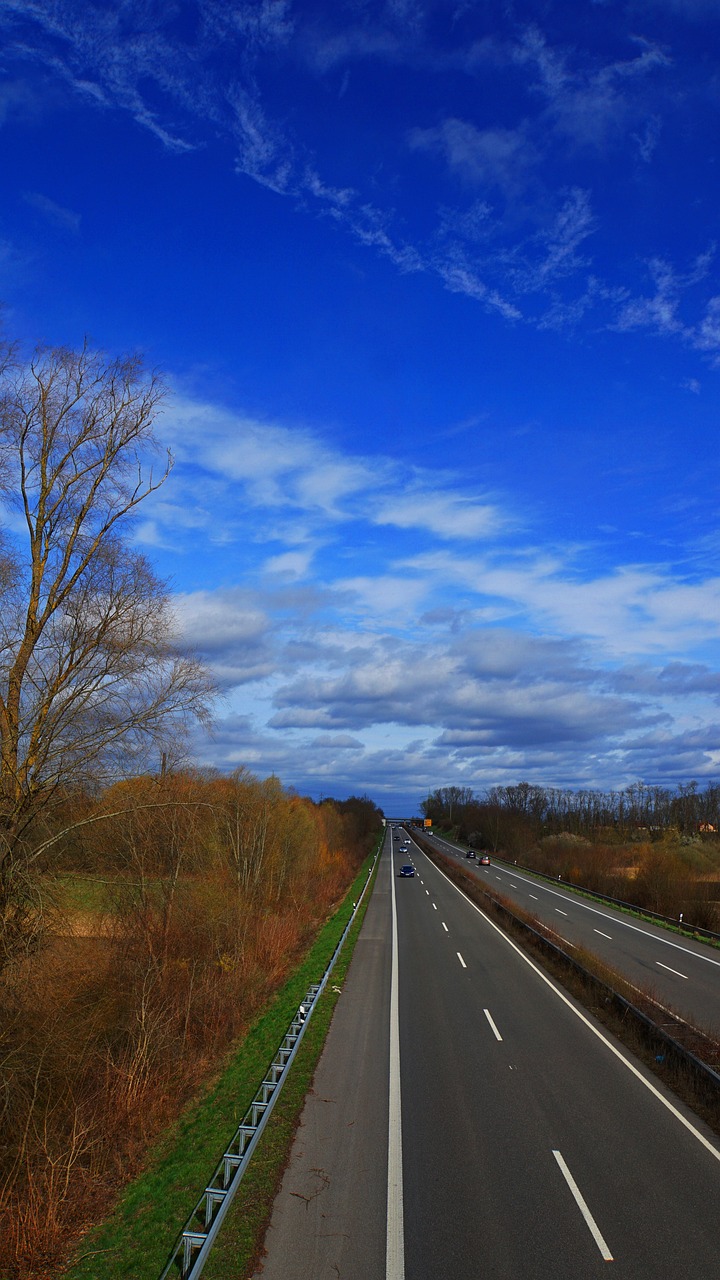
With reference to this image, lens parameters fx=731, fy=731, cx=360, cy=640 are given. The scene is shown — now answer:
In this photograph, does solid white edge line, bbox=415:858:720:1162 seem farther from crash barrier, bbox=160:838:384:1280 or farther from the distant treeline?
the distant treeline

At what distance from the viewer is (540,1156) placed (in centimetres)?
988

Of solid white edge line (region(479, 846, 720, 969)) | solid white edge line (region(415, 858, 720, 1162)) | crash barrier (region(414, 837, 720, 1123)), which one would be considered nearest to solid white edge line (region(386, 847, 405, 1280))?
solid white edge line (region(415, 858, 720, 1162))

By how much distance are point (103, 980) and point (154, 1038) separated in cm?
177

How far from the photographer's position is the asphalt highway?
7469 millimetres

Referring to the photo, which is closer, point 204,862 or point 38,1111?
point 38,1111

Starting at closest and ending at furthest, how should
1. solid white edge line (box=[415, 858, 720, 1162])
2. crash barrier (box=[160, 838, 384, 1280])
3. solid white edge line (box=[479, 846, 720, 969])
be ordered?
crash barrier (box=[160, 838, 384, 1280]) < solid white edge line (box=[415, 858, 720, 1162]) < solid white edge line (box=[479, 846, 720, 969])

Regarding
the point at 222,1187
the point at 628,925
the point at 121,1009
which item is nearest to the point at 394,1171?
the point at 222,1187

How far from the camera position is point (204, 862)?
27.6m

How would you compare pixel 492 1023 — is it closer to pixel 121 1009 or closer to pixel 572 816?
pixel 121 1009

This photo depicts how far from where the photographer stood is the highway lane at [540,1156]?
7551 mm

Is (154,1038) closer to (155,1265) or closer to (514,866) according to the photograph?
(155,1265)

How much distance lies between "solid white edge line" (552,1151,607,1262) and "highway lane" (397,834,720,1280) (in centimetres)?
5

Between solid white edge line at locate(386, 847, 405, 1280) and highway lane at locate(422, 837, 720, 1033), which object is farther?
highway lane at locate(422, 837, 720, 1033)

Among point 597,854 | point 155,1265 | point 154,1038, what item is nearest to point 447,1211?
point 155,1265
